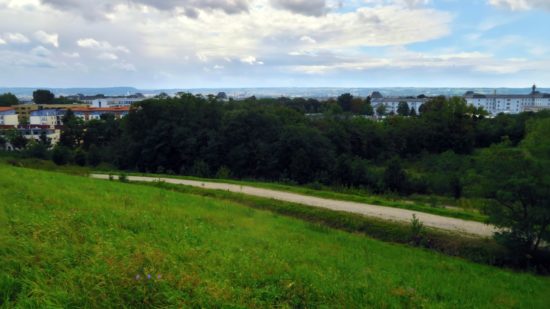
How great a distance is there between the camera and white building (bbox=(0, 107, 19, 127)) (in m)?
102

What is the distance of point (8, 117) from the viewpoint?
104 meters

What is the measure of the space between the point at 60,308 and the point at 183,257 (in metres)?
2.61

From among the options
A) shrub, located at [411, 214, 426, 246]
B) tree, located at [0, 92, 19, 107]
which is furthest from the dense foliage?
tree, located at [0, 92, 19, 107]

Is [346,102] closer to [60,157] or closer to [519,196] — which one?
[60,157]

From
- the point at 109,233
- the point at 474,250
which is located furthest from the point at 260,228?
the point at 474,250

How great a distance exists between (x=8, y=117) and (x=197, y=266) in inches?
4673

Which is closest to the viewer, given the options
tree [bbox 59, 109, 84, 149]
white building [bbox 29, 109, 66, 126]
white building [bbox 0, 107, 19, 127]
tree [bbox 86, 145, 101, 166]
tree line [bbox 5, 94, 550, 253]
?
tree line [bbox 5, 94, 550, 253]

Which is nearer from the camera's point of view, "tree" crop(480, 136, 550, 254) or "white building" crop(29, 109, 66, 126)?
"tree" crop(480, 136, 550, 254)

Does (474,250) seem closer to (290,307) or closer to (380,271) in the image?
(380,271)

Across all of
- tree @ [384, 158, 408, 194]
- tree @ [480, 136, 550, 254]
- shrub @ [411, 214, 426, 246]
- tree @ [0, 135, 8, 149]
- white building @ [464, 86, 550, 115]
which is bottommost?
tree @ [0, 135, 8, 149]

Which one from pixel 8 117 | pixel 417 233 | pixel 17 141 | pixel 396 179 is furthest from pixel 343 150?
pixel 8 117

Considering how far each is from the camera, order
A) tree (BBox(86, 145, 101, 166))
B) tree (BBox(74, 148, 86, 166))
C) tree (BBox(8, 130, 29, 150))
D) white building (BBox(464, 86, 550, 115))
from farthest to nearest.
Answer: white building (BBox(464, 86, 550, 115)) < tree (BBox(8, 130, 29, 150)) < tree (BBox(86, 145, 101, 166)) < tree (BBox(74, 148, 86, 166))

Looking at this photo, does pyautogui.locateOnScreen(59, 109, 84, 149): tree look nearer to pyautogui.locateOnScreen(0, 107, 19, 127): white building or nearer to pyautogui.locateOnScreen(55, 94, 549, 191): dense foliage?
pyautogui.locateOnScreen(55, 94, 549, 191): dense foliage

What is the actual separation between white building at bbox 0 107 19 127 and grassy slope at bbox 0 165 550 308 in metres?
108
